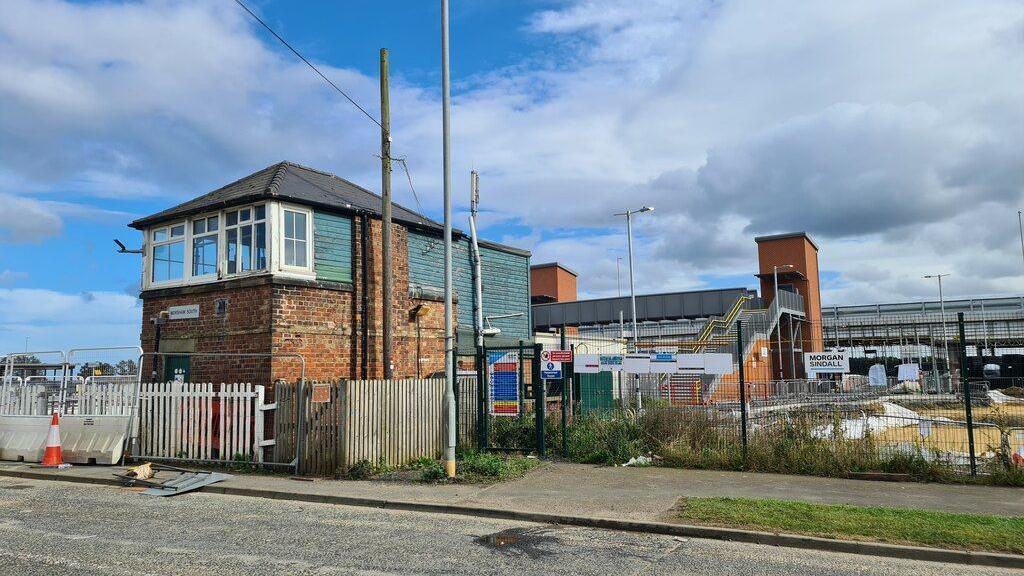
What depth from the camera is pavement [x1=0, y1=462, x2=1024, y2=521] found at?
920cm

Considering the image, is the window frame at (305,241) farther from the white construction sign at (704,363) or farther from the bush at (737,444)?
the white construction sign at (704,363)

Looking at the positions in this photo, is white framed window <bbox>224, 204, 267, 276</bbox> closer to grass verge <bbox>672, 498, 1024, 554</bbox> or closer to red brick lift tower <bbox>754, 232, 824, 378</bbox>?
grass verge <bbox>672, 498, 1024, 554</bbox>

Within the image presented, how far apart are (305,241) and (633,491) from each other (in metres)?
10.4

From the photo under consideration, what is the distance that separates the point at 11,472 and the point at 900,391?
18.2 meters

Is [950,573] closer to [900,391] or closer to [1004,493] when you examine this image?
[1004,493]

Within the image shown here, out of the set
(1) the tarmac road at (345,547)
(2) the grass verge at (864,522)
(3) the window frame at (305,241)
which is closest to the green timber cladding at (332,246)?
(3) the window frame at (305,241)

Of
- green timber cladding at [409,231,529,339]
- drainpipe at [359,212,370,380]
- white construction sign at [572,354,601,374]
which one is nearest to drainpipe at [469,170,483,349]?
green timber cladding at [409,231,529,339]

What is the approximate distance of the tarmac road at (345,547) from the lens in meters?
6.71

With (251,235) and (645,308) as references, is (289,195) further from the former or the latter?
(645,308)

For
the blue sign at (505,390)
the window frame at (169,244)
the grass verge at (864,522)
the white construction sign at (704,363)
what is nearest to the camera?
the grass verge at (864,522)

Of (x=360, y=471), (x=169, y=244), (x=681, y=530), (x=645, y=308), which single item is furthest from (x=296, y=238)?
(x=645, y=308)

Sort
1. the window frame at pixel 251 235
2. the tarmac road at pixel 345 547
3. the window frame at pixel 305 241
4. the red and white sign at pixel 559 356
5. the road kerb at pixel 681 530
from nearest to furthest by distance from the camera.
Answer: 1. the tarmac road at pixel 345 547
2. the road kerb at pixel 681 530
3. the red and white sign at pixel 559 356
4. the window frame at pixel 251 235
5. the window frame at pixel 305 241

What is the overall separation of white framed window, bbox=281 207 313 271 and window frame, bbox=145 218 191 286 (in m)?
2.93

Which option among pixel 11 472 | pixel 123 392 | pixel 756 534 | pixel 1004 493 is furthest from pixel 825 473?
pixel 11 472
